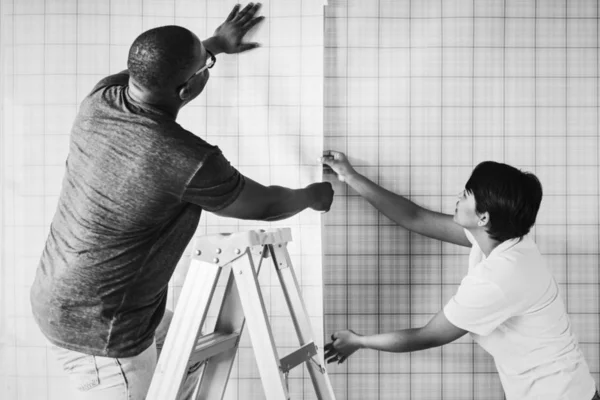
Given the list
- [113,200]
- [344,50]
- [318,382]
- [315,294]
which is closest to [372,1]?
[344,50]

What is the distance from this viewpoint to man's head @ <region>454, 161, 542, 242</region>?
1380 millimetres

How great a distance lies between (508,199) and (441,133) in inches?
15.9

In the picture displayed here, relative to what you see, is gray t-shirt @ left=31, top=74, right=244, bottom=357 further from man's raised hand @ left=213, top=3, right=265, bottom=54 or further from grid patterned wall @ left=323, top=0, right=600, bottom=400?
grid patterned wall @ left=323, top=0, right=600, bottom=400

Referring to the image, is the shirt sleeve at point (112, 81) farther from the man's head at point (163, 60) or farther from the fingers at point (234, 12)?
the fingers at point (234, 12)

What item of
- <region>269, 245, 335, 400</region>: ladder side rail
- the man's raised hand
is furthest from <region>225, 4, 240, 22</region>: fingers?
<region>269, 245, 335, 400</region>: ladder side rail

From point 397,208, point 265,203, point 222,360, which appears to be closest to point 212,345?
point 222,360

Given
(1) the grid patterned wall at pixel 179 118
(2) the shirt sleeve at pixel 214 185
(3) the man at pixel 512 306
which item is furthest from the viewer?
(1) the grid patterned wall at pixel 179 118

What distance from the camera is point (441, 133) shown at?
67.6 inches

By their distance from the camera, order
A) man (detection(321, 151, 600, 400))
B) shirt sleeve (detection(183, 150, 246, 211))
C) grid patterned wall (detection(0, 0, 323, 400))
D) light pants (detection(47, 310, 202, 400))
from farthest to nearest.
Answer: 1. grid patterned wall (detection(0, 0, 323, 400))
2. man (detection(321, 151, 600, 400))
3. light pants (detection(47, 310, 202, 400))
4. shirt sleeve (detection(183, 150, 246, 211))

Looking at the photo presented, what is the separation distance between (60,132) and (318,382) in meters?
1.05

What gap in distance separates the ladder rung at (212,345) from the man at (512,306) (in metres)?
0.45

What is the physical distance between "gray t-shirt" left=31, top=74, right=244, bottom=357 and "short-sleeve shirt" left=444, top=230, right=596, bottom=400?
2.12ft

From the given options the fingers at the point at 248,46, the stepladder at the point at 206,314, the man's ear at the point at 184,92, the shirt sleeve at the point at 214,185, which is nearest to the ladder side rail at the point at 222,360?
the stepladder at the point at 206,314

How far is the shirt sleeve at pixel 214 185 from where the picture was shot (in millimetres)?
1128
